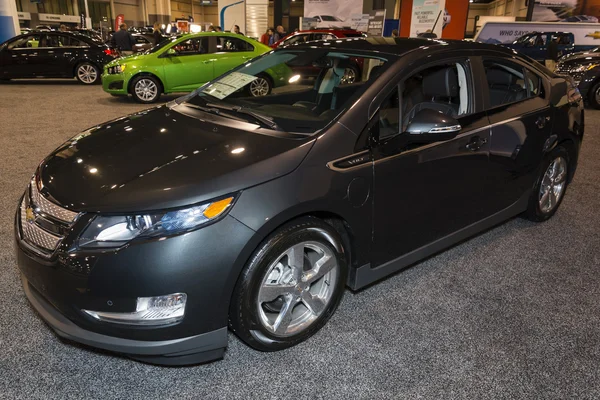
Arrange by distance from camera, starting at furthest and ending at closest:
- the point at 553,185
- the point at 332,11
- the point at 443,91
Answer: the point at 332,11 → the point at 553,185 → the point at 443,91

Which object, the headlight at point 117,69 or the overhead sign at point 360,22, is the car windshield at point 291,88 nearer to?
the headlight at point 117,69

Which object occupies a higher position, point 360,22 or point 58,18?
point 360,22

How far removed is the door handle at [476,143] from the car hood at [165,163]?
3.80 feet

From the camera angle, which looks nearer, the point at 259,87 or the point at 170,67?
the point at 259,87

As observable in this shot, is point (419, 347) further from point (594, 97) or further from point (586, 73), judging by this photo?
point (594, 97)

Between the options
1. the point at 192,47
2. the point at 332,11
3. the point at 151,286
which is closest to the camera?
the point at 151,286

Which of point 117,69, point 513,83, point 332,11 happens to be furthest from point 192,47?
point 332,11

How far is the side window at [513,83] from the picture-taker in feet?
11.0

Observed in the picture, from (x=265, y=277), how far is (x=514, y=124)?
2.09 meters

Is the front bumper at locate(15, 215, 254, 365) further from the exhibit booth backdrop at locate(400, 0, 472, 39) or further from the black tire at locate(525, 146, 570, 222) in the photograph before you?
the exhibit booth backdrop at locate(400, 0, 472, 39)

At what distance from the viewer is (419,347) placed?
241 centimetres

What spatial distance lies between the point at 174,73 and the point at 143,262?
28.3ft

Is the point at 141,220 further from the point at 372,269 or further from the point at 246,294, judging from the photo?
the point at 372,269

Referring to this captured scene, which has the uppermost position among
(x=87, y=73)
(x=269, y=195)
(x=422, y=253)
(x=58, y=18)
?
(x=58, y=18)
